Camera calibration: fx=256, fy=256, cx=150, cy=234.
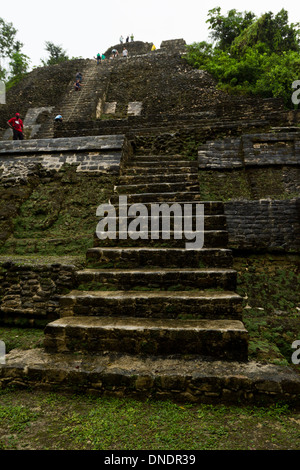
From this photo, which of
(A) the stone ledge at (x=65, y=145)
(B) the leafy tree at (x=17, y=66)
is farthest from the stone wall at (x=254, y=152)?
(B) the leafy tree at (x=17, y=66)

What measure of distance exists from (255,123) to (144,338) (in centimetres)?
582

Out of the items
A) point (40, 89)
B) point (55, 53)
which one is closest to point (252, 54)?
point (40, 89)

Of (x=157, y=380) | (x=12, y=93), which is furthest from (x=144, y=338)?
(x=12, y=93)

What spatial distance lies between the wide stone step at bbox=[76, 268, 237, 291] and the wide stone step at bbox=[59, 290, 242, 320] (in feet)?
0.36

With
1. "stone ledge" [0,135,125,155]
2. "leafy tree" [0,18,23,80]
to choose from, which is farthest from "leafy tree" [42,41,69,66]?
"stone ledge" [0,135,125,155]

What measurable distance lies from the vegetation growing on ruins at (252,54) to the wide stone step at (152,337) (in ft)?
36.4

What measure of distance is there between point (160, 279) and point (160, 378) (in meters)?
1.19

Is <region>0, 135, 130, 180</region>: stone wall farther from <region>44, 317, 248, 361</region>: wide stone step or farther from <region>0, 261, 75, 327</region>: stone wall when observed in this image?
<region>44, 317, 248, 361</region>: wide stone step

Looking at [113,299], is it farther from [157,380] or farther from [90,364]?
[157,380]

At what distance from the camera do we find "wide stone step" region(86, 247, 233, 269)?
339cm

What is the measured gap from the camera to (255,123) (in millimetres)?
6191

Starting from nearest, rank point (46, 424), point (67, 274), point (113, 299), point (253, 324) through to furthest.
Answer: point (46, 424) → point (113, 299) → point (253, 324) → point (67, 274)

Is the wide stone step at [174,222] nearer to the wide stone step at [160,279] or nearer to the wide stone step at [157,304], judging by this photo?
the wide stone step at [160,279]

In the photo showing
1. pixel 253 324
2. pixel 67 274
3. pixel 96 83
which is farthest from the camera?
pixel 96 83
